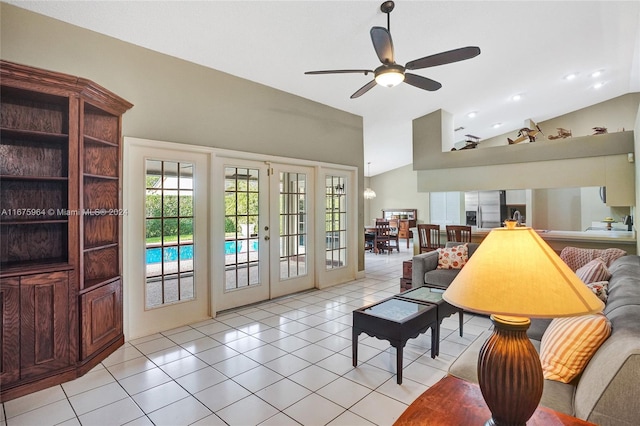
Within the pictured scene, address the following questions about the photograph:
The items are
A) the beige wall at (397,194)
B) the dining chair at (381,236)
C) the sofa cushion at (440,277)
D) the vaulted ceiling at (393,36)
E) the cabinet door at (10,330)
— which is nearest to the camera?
the cabinet door at (10,330)

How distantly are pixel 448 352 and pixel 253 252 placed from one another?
266 centimetres

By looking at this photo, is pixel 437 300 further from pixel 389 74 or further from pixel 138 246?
pixel 138 246

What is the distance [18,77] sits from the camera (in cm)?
236

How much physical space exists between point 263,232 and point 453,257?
2593mm

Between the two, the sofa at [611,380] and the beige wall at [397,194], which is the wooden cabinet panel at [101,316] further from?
the beige wall at [397,194]

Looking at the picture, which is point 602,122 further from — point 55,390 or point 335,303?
point 55,390

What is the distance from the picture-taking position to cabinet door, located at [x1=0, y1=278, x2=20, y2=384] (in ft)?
7.53

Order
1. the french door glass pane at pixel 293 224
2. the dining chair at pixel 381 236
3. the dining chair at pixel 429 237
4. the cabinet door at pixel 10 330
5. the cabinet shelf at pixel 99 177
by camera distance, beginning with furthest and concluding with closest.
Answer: the dining chair at pixel 381 236, the dining chair at pixel 429 237, the french door glass pane at pixel 293 224, the cabinet shelf at pixel 99 177, the cabinet door at pixel 10 330

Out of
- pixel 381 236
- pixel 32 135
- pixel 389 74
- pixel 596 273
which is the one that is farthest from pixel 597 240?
pixel 32 135

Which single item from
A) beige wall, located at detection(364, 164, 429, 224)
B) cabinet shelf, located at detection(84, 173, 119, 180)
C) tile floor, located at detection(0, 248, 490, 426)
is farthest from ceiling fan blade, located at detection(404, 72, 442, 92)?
beige wall, located at detection(364, 164, 429, 224)

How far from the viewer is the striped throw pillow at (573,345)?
1.48 metres

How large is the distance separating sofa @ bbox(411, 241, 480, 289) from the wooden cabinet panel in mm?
3486

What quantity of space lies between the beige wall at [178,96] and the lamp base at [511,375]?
141 inches

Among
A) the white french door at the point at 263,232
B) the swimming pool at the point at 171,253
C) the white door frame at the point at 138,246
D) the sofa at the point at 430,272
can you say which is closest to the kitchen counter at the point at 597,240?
the sofa at the point at 430,272
